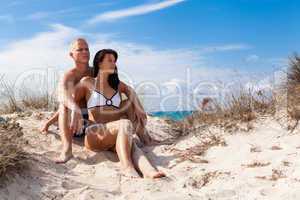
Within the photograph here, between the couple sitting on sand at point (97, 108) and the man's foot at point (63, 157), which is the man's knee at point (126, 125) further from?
the man's foot at point (63, 157)

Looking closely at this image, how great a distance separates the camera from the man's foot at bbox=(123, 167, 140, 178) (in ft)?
15.9

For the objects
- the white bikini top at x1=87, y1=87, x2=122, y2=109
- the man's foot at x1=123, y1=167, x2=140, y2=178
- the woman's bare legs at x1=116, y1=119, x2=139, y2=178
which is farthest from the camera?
the white bikini top at x1=87, y1=87, x2=122, y2=109

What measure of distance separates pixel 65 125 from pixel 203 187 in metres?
1.99

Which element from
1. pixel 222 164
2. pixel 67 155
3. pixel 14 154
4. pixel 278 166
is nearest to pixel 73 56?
pixel 67 155

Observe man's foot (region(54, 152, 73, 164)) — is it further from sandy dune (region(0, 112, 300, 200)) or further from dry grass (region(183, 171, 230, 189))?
dry grass (region(183, 171, 230, 189))

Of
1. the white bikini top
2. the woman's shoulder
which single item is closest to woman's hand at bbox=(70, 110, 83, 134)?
the white bikini top

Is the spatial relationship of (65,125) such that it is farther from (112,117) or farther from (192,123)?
(192,123)

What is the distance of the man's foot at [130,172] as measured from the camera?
485 centimetres

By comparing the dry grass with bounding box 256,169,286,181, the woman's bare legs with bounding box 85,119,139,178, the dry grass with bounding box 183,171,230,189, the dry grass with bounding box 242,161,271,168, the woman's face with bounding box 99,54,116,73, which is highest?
the woman's face with bounding box 99,54,116,73

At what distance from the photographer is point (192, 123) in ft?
22.5

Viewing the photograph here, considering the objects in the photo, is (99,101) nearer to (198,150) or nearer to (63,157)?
(63,157)

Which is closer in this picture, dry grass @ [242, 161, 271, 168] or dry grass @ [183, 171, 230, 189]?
dry grass @ [183, 171, 230, 189]

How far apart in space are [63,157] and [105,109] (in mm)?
841

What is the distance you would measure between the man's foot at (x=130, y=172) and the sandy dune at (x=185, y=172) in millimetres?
68
